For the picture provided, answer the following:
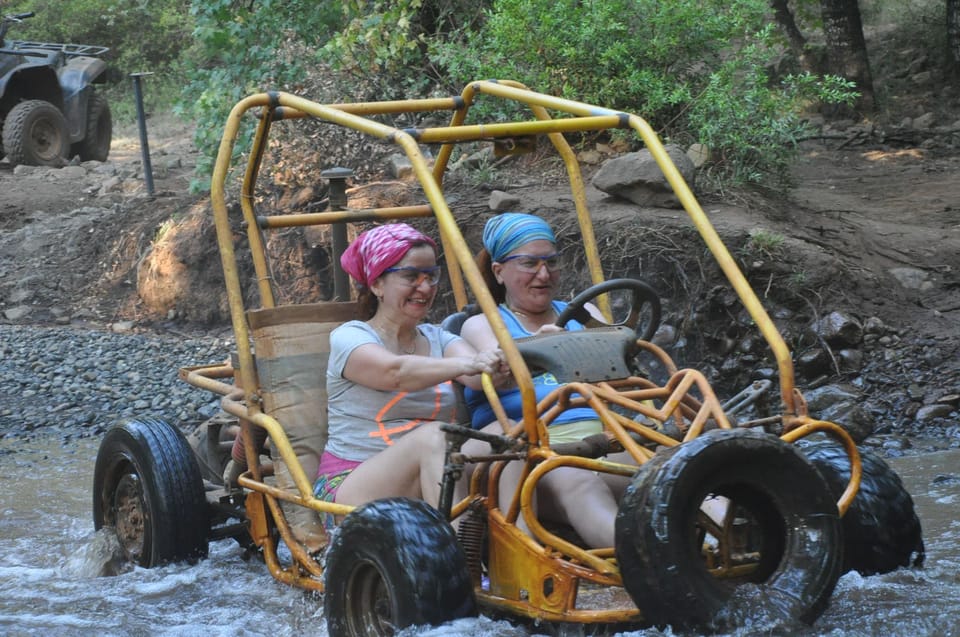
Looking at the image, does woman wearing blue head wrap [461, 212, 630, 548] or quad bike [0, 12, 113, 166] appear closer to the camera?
woman wearing blue head wrap [461, 212, 630, 548]

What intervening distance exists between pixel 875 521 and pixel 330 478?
5.79 feet

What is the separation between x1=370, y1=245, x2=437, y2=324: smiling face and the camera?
4.17 meters

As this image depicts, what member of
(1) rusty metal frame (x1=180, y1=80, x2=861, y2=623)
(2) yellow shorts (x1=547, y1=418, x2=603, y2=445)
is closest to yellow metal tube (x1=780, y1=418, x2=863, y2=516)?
(1) rusty metal frame (x1=180, y1=80, x2=861, y2=623)

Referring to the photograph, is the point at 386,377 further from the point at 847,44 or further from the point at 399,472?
the point at 847,44

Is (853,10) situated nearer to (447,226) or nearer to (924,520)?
(924,520)

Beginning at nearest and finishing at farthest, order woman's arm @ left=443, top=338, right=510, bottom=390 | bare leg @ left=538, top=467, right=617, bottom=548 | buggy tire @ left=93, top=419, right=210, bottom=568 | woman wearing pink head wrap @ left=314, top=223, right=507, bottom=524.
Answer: bare leg @ left=538, top=467, right=617, bottom=548, woman's arm @ left=443, top=338, right=510, bottom=390, woman wearing pink head wrap @ left=314, top=223, right=507, bottom=524, buggy tire @ left=93, top=419, right=210, bottom=568

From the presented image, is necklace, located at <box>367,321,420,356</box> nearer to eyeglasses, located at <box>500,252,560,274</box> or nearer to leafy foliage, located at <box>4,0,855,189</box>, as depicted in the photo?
eyeglasses, located at <box>500,252,560,274</box>

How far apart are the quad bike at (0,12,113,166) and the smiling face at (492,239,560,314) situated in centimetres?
1334

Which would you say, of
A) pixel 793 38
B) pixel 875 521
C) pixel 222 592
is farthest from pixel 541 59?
pixel 793 38

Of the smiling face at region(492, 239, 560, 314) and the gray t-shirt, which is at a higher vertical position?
the smiling face at region(492, 239, 560, 314)

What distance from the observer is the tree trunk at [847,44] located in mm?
13359

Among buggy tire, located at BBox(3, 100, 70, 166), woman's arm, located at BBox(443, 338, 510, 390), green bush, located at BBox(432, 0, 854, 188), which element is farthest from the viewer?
buggy tire, located at BBox(3, 100, 70, 166)

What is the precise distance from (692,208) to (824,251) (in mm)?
4584

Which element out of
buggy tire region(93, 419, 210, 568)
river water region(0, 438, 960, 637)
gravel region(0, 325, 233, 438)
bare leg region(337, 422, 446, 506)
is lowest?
gravel region(0, 325, 233, 438)
